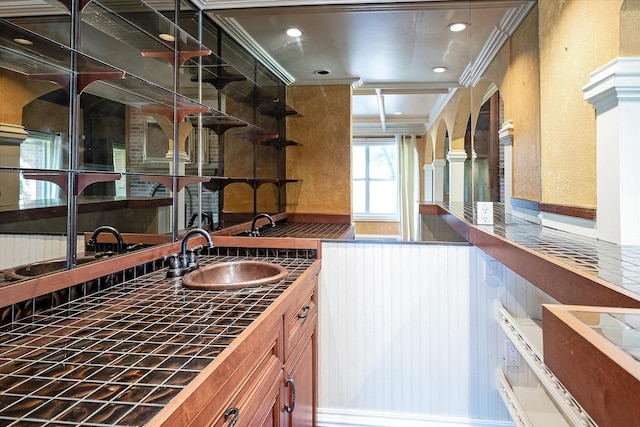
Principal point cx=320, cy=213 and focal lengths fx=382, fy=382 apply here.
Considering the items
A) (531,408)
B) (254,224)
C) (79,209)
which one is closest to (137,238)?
(79,209)

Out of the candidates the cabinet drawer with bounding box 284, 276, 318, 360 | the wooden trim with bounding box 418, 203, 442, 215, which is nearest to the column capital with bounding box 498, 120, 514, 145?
the wooden trim with bounding box 418, 203, 442, 215

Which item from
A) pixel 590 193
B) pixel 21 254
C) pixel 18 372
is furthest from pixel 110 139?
pixel 590 193

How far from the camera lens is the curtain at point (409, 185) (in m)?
2.44

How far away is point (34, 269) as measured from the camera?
45.9 inches

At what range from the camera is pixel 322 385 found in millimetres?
2139

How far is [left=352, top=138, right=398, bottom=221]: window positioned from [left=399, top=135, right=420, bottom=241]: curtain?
58 mm

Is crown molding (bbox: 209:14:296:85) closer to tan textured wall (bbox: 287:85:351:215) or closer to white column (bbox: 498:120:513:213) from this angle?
tan textured wall (bbox: 287:85:351:215)

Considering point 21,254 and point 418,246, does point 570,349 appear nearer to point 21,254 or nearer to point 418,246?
point 21,254

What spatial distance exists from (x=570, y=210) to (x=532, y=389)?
32.1 inches

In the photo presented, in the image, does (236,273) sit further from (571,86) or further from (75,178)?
(571,86)

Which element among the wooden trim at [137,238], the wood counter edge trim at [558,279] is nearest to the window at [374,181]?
the wood counter edge trim at [558,279]

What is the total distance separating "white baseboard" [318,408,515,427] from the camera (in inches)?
79.8

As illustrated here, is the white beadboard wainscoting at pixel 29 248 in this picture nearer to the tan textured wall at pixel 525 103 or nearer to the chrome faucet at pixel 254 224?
the chrome faucet at pixel 254 224

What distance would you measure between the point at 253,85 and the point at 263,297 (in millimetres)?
1833
